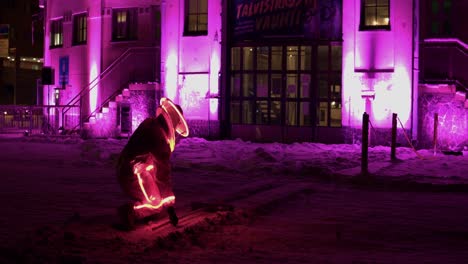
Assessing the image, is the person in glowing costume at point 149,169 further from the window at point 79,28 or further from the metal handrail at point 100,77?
the window at point 79,28

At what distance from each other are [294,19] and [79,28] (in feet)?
43.5

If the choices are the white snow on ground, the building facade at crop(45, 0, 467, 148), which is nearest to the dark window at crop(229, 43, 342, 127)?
the building facade at crop(45, 0, 467, 148)

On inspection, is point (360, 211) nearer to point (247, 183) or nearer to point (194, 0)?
point (247, 183)

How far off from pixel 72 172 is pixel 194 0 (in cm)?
1373

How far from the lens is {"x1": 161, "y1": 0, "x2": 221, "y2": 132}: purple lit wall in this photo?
26609 millimetres

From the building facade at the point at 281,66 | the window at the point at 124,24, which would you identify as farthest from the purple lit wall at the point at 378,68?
the window at the point at 124,24

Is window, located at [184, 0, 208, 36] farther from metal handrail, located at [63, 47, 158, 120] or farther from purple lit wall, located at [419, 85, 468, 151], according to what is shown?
purple lit wall, located at [419, 85, 468, 151]

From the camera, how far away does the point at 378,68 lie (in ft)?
79.4

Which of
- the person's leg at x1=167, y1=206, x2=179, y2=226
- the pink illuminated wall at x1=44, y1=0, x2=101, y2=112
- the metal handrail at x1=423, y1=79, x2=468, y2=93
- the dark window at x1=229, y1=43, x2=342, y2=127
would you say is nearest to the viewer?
the person's leg at x1=167, y1=206, x2=179, y2=226

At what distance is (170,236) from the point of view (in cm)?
786

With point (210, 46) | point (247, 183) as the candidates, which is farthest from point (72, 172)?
point (210, 46)

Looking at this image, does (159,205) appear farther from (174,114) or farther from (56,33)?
(56,33)

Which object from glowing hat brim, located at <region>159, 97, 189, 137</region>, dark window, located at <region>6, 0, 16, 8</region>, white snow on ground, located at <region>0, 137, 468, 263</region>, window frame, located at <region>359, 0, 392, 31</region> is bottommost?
white snow on ground, located at <region>0, 137, 468, 263</region>

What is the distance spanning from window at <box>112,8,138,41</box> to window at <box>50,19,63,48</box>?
4.89 meters
